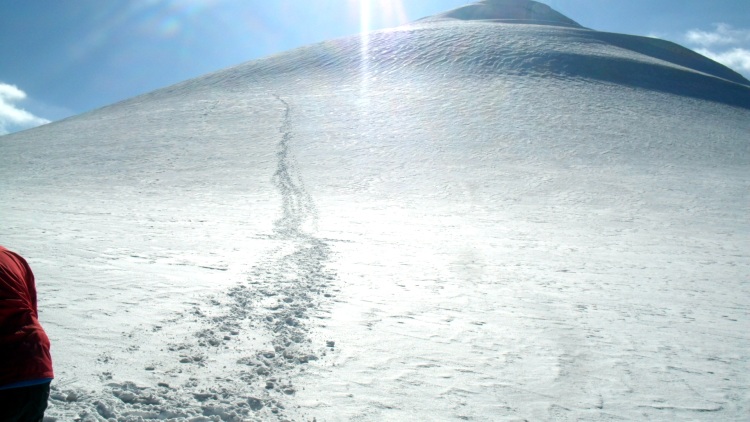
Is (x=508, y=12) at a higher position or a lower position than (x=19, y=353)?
higher

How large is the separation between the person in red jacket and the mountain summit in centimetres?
6508

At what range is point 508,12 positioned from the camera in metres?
67.4

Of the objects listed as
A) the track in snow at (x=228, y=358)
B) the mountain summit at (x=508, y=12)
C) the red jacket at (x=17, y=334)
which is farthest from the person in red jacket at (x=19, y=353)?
the mountain summit at (x=508, y=12)

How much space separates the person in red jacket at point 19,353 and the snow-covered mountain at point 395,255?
1.45 metres

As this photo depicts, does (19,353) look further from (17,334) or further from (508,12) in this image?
(508,12)

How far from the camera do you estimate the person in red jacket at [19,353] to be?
2229mm

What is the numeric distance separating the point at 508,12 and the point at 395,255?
214ft

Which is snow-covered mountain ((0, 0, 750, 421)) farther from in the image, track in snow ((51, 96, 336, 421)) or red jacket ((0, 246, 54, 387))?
red jacket ((0, 246, 54, 387))

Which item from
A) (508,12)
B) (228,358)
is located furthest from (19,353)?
(508,12)

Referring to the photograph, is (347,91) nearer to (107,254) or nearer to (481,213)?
(481,213)

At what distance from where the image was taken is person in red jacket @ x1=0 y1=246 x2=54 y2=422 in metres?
2.23

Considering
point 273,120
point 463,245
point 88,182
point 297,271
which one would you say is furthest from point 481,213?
point 273,120

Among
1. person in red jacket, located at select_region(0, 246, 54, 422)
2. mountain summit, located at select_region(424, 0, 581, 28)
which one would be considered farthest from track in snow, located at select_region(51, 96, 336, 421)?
mountain summit, located at select_region(424, 0, 581, 28)

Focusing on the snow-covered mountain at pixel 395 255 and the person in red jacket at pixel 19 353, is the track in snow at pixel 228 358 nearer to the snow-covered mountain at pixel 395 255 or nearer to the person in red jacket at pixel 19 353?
the snow-covered mountain at pixel 395 255
